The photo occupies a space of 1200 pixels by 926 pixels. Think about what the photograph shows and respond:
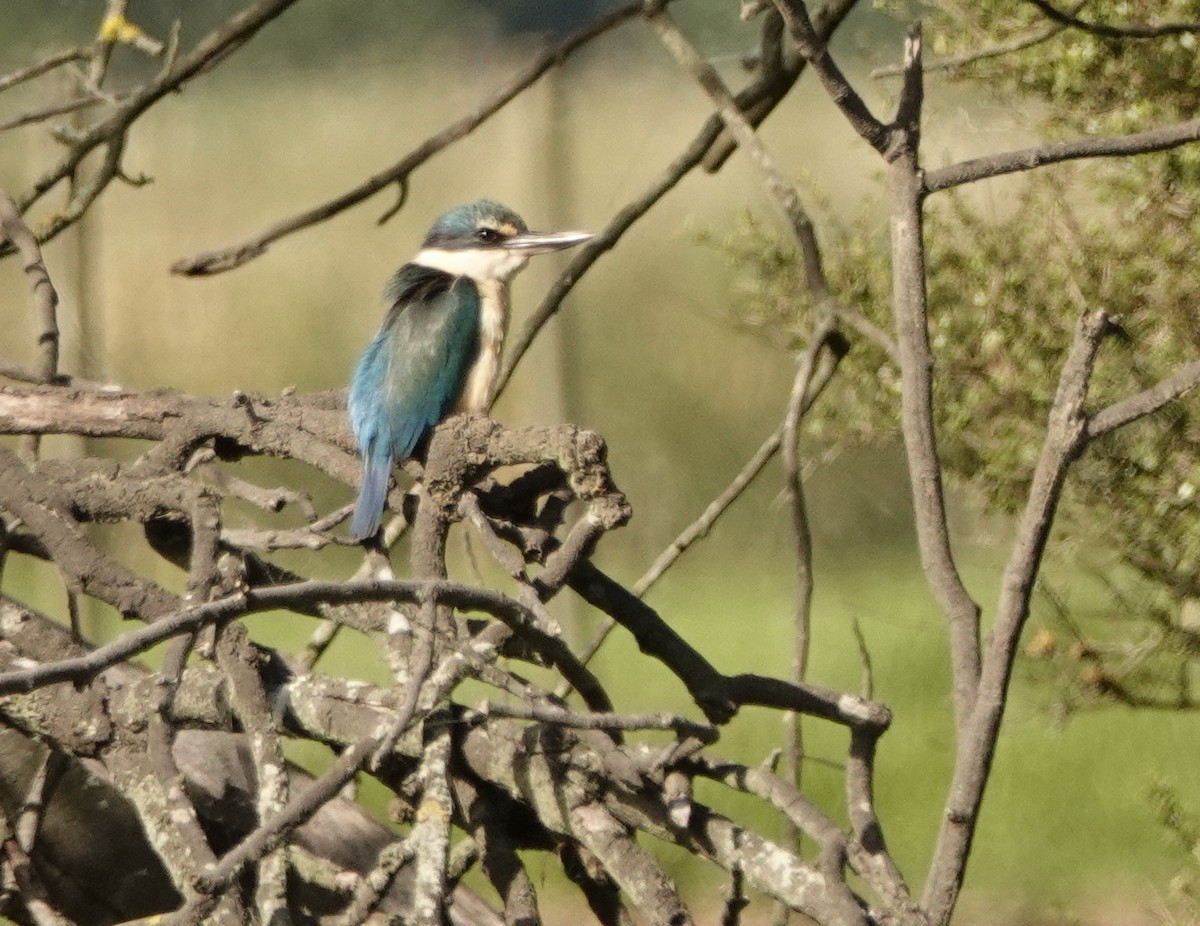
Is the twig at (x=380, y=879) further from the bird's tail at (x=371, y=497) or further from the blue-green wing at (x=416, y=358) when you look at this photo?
the blue-green wing at (x=416, y=358)

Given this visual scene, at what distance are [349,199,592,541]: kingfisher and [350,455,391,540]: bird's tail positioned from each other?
29 cm

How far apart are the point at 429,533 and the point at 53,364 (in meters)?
0.71

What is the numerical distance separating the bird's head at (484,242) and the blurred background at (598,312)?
2.59ft

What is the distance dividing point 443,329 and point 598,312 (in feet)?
4.36

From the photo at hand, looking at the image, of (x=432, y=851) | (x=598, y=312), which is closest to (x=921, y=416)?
(x=432, y=851)

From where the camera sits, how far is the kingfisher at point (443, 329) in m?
2.19

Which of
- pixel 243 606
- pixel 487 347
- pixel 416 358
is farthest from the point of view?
pixel 487 347

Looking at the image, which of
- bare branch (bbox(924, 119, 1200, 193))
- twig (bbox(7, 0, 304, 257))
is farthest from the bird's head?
bare branch (bbox(924, 119, 1200, 193))

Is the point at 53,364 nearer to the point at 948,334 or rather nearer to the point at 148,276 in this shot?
the point at 948,334

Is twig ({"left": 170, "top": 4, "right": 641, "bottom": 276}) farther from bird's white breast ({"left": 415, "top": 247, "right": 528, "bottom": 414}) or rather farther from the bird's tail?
the bird's tail

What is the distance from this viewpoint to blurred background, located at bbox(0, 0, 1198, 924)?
11.6 ft

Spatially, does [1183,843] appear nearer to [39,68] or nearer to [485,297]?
[485,297]

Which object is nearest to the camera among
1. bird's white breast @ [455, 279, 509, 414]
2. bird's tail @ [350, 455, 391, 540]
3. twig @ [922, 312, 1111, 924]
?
twig @ [922, 312, 1111, 924]

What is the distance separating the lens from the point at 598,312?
3.76 meters
